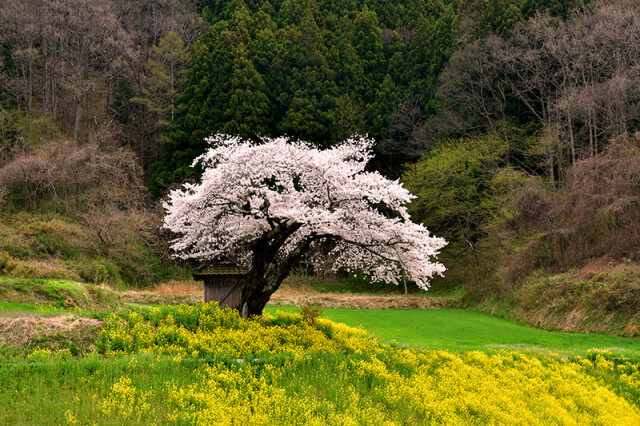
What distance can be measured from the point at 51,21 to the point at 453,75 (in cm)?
2976

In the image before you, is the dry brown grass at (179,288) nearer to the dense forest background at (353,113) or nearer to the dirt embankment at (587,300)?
the dense forest background at (353,113)

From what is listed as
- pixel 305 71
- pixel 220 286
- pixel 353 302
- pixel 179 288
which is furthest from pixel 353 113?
pixel 220 286

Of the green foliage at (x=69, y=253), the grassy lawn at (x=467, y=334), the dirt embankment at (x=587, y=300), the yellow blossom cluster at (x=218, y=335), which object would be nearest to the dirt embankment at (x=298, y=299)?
the grassy lawn at (x=467, y=334)

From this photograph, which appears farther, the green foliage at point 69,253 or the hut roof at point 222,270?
the green foliage at point 69,253

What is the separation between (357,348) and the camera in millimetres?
12102

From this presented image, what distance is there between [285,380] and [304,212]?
4.64m

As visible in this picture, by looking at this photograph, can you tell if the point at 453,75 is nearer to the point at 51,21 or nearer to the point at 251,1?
the point at 251,1

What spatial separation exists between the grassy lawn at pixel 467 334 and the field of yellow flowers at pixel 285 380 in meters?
2.04

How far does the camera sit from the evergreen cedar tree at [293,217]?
13172 millimetres

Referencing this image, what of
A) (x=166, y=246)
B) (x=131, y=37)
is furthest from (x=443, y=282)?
(x=131, y=37)

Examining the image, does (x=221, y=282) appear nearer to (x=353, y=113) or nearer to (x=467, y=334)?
(x=467, y=334)

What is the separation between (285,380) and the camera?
927 cm

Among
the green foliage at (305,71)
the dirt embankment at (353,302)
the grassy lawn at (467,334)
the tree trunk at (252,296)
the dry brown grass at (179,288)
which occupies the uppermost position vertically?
the green foliage at (305,71)

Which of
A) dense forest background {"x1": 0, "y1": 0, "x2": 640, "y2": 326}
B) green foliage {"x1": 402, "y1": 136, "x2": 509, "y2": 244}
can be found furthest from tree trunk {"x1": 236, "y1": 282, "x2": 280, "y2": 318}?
green foliage {"x1": 402, "y1": 136, "x2": 509, "y2": 244}
